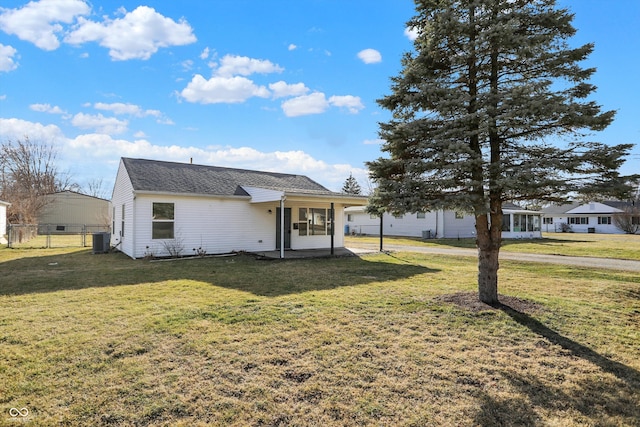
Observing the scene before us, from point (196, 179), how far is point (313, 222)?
213 inches

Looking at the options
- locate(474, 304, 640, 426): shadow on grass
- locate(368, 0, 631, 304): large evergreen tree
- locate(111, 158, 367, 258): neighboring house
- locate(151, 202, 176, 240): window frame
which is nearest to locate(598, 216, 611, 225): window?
locate(111, 158, 367, 258): neighboring house

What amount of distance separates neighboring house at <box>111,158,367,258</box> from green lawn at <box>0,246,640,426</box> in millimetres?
5015

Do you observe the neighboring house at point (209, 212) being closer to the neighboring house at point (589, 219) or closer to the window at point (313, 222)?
the window at point (313, 222)

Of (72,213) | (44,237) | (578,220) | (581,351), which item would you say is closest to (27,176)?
(72,213)

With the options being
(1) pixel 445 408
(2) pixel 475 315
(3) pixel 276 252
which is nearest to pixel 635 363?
(2) pixel 475 315

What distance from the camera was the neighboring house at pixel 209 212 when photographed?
40.6 feet

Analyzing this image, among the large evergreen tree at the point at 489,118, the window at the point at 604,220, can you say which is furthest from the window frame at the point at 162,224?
the window at the point at 604,220

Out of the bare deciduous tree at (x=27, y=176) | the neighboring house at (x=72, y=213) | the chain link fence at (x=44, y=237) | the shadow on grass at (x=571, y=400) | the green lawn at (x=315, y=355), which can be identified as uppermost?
the bare deciduous tree at (x=27, y=176)

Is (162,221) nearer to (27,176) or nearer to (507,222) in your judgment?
(507,222)

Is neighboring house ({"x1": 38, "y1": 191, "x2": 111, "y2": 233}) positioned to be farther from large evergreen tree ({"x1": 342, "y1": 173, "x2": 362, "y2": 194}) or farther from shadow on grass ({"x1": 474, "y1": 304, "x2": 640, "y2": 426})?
large evergreen tree ({"x1": 342, "y1": 173, "x2": 362, "y2": 194})

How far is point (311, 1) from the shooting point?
33.2 ft

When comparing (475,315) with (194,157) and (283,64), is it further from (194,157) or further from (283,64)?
(194,157)

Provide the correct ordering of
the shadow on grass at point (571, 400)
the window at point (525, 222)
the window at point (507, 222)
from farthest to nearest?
the window at point (525, 222)
the window at point (507, 222)
the shadow on grass at point (571, 400)

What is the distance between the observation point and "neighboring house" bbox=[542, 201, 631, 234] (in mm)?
40666
